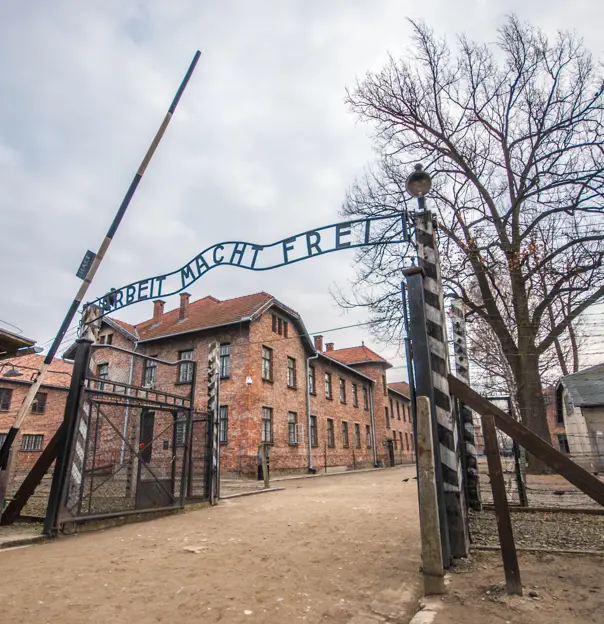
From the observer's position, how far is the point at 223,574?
153 inches

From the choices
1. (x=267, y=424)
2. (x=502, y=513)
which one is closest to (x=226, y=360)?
(x=267, y=424)

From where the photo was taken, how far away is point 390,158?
1466 cm

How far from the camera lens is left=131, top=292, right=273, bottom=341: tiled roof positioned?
21.2 metres

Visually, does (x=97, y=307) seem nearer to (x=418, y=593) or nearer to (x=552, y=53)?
(x=418, y=593)

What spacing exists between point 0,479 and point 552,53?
17653mm

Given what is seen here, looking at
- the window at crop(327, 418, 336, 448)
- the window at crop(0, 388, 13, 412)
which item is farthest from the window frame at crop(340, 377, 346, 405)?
the window at crop(0, 388, 13, 412)

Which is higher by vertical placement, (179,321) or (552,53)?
(552,53)

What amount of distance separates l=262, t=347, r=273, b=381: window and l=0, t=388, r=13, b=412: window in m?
15.3

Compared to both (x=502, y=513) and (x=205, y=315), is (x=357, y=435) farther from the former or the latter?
(x=502, y=513)

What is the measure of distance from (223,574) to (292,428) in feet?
62.8

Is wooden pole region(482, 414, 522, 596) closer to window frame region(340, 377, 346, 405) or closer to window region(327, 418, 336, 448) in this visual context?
window region(327, 418, 336, 448)

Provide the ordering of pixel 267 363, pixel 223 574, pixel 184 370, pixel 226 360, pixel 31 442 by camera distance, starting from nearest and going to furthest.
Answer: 1. pixel 223 574
2. pixel 226 360
3. pixel 184 370
4. pixel 267 363
5. pixel 31 442

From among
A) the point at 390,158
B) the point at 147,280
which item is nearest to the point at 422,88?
the point at 390,158

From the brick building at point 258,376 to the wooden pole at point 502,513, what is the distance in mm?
15046
